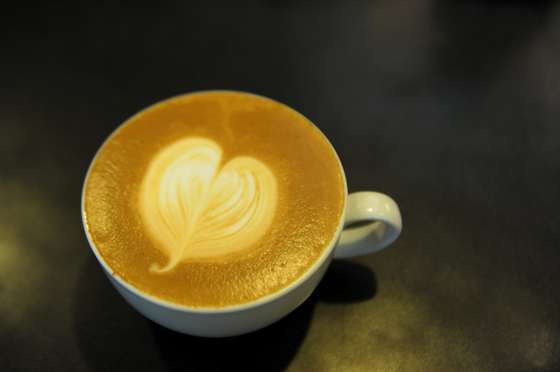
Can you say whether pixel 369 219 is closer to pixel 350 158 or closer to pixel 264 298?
pixel 264 298

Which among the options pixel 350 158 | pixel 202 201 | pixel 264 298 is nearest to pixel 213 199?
pixel 202 201

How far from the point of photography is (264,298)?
613 mm

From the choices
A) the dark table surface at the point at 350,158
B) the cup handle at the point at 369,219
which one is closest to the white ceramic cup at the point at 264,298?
the cup handle at the point at 369,219

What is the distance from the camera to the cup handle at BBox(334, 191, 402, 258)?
0.69m

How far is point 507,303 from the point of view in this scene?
86 cm

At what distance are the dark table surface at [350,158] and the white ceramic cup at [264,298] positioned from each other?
0.14 meters

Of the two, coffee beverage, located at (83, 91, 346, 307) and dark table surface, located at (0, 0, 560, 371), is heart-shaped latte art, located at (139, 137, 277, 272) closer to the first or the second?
coffee beverage, located at (83, 91, 346, 307)

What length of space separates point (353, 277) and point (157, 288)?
400 mm

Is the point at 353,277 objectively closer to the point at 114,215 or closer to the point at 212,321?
the point at 212,321

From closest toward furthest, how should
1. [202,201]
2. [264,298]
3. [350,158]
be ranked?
[264,298]
[202,201]
[350,158]

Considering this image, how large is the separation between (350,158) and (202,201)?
44 centimetres

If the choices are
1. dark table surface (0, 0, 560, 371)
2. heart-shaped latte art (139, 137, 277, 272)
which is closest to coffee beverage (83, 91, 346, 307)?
heart-shaped latte art (139, 137, 277, 272)

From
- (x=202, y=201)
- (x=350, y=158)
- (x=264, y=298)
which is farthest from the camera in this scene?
(x=350, y=158)

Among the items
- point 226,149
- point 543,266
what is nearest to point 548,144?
point 543,266
